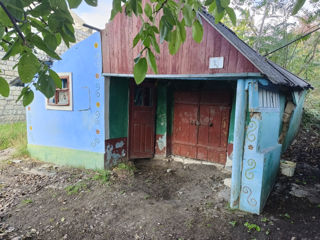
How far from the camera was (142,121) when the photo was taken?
6.16 meters

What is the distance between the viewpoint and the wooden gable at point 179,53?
3.54 m

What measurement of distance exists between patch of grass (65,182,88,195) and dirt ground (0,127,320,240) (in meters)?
0.02

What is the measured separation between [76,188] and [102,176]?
0.66 meters

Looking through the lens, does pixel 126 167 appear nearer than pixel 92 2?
No

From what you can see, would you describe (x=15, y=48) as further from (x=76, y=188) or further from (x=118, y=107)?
(x=118, y=107)

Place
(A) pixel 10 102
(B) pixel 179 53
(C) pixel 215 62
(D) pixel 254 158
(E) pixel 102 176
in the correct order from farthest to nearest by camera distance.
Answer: (A) pixel 10 102 → (E) pixel 102 176 → (B) pixel 179 53 → (C) pixel 215 62 → (D) pixel 254 158

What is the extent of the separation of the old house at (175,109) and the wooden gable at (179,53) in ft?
0.06

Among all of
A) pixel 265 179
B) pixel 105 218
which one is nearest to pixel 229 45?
pixel 265 179

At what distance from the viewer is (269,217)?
3.43 meters

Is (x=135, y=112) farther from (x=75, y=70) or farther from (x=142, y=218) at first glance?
(x=142, y=218)

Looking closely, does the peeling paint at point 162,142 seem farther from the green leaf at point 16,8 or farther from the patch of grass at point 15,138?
the green leaf at point 16,8

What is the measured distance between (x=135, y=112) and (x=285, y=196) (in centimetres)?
415

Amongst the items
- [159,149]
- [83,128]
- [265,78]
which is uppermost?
[265,78]

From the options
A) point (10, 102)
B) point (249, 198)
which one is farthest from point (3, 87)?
point (10, 102)
